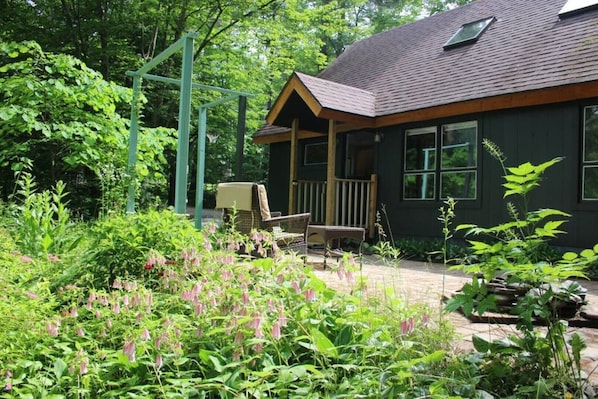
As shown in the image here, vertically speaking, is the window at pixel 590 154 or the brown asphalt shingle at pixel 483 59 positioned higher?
the brown asphalt shingle at pixel 483 59

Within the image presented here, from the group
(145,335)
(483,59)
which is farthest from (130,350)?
(483,59)

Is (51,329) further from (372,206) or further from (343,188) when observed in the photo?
(372,206)

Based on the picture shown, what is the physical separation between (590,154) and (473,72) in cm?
241

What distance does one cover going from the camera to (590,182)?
20.7ft

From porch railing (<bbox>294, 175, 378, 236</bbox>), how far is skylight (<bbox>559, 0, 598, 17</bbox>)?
13.6 feet

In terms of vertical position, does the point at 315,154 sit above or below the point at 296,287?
above

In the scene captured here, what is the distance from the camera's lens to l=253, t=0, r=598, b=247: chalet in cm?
643

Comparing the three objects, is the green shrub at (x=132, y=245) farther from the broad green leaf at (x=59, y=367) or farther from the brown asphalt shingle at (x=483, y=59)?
the brown asphalt shingle at (x=483, y=59)

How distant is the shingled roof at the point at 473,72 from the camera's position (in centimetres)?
658

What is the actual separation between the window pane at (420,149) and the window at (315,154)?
2169mm

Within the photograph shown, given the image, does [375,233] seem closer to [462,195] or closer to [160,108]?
[462,195]

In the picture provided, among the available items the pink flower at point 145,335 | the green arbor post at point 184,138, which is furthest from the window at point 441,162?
the pink flower at point 145,335

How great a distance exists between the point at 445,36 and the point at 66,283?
31.0ft

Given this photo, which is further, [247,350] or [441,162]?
[441,162]
